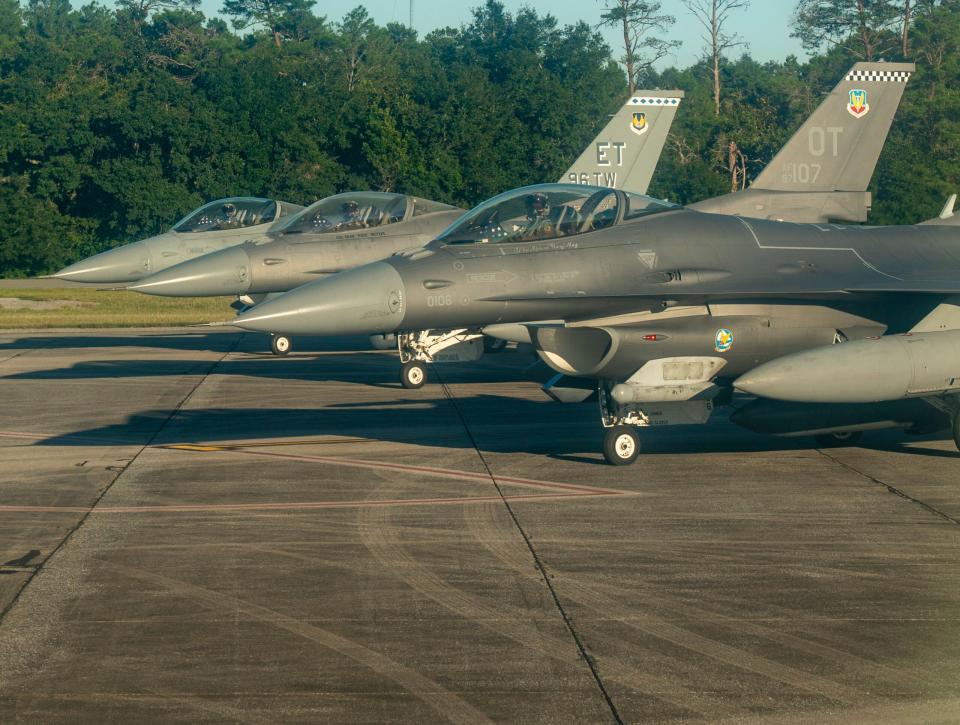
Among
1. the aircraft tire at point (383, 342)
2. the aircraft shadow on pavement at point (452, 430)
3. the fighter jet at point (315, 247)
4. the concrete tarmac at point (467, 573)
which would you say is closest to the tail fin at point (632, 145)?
the fighter jet at point (315, 247)

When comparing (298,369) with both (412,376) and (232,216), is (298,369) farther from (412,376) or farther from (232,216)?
(232,216)

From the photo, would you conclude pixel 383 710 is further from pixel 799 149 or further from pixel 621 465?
pixel 799 149

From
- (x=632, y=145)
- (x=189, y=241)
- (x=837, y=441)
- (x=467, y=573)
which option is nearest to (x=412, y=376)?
(x=837, y=441)

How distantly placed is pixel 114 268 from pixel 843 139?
1428 cm

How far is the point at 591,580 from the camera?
929 centimetres

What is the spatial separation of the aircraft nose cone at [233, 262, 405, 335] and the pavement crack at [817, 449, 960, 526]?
16.3 feet

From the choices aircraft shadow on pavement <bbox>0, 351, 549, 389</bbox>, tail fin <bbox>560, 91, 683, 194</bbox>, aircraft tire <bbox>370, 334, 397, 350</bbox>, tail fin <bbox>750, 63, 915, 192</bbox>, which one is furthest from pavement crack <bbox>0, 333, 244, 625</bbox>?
tail fin <bbox>750, 63, 915, 192</bbox>

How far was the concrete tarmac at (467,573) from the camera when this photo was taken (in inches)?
278

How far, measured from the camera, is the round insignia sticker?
13.6 metres

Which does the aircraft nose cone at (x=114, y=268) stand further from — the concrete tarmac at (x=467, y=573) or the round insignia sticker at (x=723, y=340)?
the round insignia sticker at (x=723, y=340)

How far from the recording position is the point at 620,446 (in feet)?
44.4

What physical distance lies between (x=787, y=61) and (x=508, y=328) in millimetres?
120900

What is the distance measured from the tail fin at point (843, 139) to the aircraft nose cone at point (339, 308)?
11.9 metres

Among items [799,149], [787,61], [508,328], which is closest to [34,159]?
[799,149]
